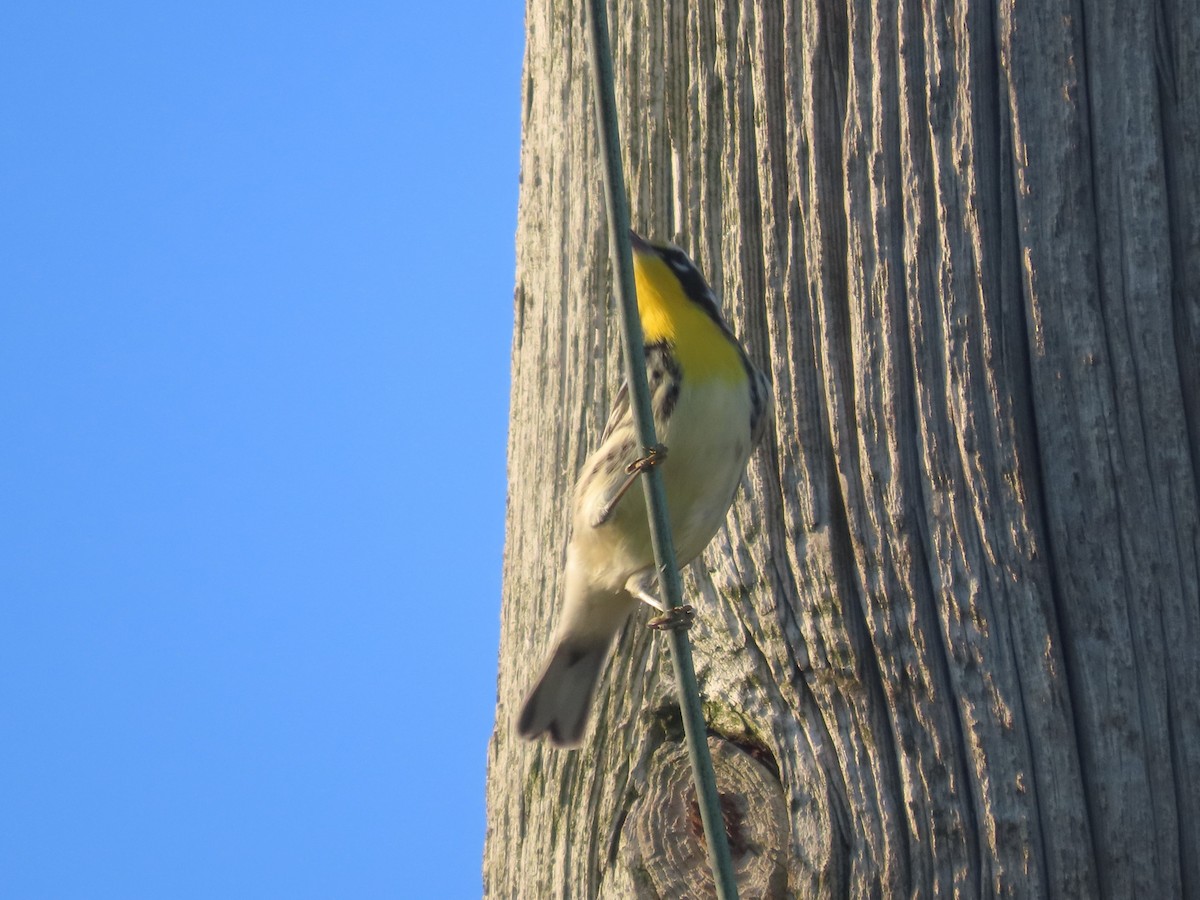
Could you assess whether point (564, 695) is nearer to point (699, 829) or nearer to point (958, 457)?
point (699, 829)

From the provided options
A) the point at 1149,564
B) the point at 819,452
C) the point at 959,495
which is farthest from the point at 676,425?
the point at 1149,564

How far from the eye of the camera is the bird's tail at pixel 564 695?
311 cm

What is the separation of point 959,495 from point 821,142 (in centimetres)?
75

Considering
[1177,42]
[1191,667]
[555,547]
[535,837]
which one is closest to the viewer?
[1191,667]

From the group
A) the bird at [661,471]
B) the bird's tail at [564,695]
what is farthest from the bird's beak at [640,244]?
the bird's tail at [564,695]

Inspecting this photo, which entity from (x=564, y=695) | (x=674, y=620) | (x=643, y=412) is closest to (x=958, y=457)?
(x=674, y=620)

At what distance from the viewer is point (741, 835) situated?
9.26ft

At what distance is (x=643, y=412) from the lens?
2197mm

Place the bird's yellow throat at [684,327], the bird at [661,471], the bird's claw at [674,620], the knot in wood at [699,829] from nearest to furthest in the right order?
1. the bird's claw at [674,620]
2. the knot in wood at [699,829]
3. the bird at [661,471]
4. the bird's yellow throat at [684,327]

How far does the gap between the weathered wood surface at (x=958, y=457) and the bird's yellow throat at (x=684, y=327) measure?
9.6 inches

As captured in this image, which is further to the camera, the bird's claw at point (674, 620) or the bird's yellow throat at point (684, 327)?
the bird's yellow throat at point (684, 327)

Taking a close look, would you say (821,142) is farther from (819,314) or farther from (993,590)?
(993,590)

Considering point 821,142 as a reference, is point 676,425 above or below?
below

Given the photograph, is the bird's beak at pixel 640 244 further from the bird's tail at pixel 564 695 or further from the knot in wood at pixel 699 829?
the knot in wood at pixel 699 829
